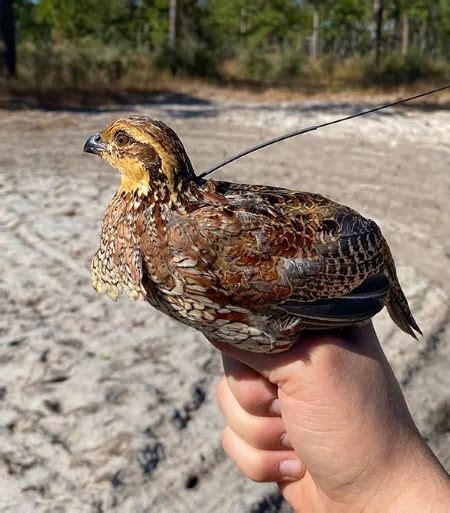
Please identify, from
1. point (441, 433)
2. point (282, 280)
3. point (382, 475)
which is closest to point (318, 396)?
point (382, 475)

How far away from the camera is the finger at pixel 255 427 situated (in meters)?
2.65

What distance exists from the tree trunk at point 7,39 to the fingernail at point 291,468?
55.9 feet

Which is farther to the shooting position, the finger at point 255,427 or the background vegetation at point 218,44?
the background vegetation at point 218,44

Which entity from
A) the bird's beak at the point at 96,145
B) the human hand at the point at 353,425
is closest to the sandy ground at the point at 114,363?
the human hand at the point at 353,425

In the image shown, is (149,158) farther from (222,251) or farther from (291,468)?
(291,468)

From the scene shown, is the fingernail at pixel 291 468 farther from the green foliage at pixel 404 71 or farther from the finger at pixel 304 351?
the green foliage at pixel 404 71

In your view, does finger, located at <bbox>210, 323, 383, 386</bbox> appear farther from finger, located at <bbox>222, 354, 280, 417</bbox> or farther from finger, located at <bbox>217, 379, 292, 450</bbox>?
finger, located at <bbox>217, 379, 292, 450</bbox>

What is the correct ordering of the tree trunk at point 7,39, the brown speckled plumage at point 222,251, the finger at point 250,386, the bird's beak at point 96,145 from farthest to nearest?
the tree trunk at point 7,39 < the finger at point 250,386 < the bird's beak at point 96,145 < the brown speckled plumage at point 222,251

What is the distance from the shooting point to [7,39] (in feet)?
57.1

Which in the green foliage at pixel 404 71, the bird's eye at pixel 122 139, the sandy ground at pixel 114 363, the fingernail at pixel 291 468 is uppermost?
the bird's eye at pixel 122 139

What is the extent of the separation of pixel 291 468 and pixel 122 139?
1600 millimetres

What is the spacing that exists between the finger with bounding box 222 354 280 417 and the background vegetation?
643 inches

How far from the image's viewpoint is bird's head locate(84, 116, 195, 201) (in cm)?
194

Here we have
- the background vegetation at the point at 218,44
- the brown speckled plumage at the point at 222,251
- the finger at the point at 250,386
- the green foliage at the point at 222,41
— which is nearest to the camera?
the brown speckled plumage at the point at 222,251
